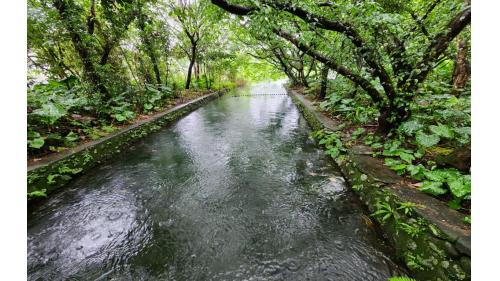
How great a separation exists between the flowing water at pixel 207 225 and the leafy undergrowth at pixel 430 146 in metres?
0.74

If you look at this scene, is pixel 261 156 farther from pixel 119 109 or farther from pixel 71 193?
pixel 119 109

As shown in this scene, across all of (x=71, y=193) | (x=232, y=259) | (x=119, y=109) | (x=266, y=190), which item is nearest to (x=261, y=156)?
(x=266, y=190)

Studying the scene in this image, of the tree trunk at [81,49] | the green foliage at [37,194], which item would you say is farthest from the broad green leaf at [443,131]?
the tree trunk at [81,49]

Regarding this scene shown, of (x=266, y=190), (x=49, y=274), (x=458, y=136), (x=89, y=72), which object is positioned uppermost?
(x=89, y=72)

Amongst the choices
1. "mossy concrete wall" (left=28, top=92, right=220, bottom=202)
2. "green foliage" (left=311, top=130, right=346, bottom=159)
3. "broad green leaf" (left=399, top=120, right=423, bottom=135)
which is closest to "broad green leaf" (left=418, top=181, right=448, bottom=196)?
"broad green leaf" (left=399, top=120, right=423, bottom=135)

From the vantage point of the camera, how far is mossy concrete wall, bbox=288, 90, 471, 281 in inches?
58.2

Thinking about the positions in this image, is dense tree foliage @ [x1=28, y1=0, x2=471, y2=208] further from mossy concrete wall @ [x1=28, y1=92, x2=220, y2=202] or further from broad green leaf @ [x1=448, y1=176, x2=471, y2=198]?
mossy concrete wall @ [x1=28, y1=92, x2=220, y2=202]

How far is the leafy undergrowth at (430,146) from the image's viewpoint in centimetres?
212

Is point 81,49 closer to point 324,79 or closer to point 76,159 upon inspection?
point 76,159

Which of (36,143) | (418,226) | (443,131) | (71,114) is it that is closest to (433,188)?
(418,226)

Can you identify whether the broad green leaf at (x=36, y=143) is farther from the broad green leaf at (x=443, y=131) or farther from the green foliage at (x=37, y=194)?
the broad green leaf at (x=443, y=131)

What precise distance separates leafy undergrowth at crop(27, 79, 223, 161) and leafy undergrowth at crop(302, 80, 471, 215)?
17.6ft

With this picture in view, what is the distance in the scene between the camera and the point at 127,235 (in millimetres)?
2287

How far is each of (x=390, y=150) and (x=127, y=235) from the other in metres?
3.81
